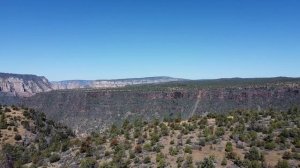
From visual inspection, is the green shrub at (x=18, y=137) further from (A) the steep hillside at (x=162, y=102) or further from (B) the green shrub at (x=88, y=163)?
(A) the steep hillside at (x=162, y=102)

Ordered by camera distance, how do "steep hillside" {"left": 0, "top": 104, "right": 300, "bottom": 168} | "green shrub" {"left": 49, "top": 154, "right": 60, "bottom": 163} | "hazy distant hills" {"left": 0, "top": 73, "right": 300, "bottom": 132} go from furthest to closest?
"hazy distant hills" {"left": 0, "top": 73, "right": 300, "bottom": 132} < "green shrub" {"left": 49, "top": 154, "right": 60, "bottom": 163} < "steep hillside" {"left": 0, "top": 104, "right": 300, "bottom": 168}

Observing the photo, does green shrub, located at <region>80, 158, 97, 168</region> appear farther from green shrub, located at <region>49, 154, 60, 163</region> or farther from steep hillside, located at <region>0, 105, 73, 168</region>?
steep hillside, located at <region>0, 105, 73, 168</region>

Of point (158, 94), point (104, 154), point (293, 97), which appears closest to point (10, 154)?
point (104, 154)

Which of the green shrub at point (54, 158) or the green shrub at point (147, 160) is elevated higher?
the green shrub at point (147, 160)

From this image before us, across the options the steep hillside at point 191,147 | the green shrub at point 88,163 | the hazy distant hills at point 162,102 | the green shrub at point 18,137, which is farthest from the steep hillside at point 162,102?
the green shrub at point 88,163

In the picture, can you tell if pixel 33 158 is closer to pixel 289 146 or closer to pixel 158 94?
pixel 289 146

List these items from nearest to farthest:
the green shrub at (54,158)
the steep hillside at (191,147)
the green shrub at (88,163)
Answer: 1. the steep hillside at (191,147)
2. the green shrub at (88,163)
3. the green shrub at (54,158)

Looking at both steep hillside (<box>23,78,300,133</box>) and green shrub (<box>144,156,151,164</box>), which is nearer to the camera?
green shrub (<box>144,156,151,164</box>)

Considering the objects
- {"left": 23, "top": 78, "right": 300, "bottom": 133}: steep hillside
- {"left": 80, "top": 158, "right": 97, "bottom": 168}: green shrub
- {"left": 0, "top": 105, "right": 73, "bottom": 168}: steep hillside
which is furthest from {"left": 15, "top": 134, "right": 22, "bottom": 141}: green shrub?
{"left": 23, "top": 78, "right": 300, "bottom": 133}: steep hillside

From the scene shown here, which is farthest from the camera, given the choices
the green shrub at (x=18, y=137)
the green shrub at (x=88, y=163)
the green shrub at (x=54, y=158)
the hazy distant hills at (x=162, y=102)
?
the hazy distant hills at (x=162, y=102)
